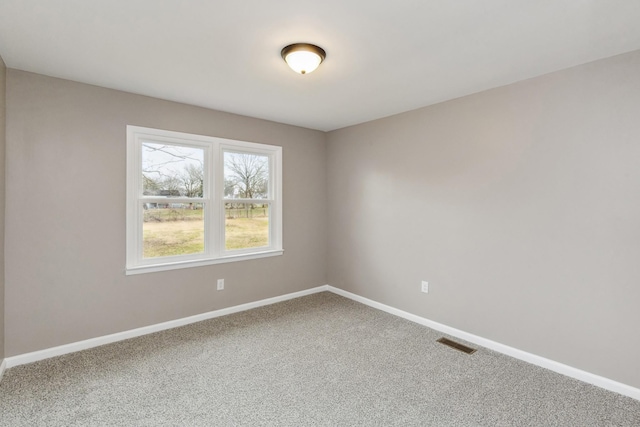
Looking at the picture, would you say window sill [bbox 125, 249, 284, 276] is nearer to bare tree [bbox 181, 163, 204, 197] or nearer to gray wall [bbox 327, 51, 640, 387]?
bare tree [bbox 181, 163, 204, 197]

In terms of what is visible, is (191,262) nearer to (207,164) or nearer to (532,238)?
(207,164)

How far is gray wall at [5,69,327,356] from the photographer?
251 centimetres

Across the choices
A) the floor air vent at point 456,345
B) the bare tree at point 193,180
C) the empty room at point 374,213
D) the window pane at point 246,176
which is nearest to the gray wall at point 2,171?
the empty room at point 374,213

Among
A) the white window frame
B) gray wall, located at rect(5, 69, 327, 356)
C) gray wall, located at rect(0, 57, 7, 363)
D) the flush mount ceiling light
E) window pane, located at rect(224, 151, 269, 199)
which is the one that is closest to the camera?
the flush mount ceiling light

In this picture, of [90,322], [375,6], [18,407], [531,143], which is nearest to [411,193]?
[531,143]

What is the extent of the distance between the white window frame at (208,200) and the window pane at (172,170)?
0.18 feet

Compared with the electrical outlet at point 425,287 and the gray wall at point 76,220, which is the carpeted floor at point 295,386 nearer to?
the gray wall at point 76,220

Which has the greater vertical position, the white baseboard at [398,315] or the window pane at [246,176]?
the window pane at [246,176]

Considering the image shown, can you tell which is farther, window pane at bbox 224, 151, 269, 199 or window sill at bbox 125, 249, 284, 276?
window pane at bbox 224, 151, 269, 199

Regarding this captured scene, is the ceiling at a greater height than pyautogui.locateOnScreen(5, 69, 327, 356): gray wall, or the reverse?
the ceiling

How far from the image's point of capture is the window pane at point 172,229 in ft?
10.6

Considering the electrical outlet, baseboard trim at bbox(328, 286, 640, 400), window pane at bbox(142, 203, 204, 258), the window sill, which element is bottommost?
baseboard trim at bbox(328, 286, 640, 400)

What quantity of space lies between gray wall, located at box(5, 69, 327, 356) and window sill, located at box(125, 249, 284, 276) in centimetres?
6

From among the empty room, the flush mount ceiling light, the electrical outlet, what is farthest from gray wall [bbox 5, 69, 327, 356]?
the electrical outlet
